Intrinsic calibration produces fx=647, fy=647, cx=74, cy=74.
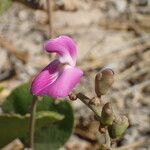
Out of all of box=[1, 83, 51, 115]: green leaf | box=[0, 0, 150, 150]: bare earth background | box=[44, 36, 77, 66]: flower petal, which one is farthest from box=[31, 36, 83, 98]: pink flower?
box=[0, 0, 150, 150]: bare earth background

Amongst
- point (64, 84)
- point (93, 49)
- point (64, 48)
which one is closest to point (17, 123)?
point (64, 48)

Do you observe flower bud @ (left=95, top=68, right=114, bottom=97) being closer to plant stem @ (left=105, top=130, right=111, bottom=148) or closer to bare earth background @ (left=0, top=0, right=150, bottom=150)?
plant stem @ (left=105, top=130, right=111, bottom=148)

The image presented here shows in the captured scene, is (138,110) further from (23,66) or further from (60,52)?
(60,52)

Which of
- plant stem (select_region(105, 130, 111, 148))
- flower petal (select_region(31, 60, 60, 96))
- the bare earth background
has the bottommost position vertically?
the bare earth background

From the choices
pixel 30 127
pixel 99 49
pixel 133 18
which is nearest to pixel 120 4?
pixel 133 18

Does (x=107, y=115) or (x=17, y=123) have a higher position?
(x=107, y=115)

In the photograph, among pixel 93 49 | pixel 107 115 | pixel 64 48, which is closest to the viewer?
pixel 107 115

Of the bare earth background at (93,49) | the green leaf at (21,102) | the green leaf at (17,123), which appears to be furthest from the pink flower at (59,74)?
the bare earth background at (93,49)

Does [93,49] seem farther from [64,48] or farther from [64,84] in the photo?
[64,84]
